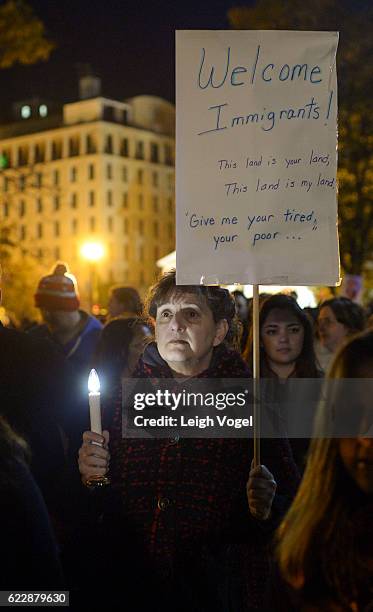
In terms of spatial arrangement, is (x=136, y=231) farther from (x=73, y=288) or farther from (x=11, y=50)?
(x=73, y=288)

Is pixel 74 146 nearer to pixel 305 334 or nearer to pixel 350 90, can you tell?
pixel 350 90

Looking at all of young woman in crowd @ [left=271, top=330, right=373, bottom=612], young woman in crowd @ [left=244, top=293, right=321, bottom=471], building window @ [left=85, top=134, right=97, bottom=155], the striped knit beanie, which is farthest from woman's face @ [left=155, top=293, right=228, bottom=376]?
building window @ [left=85, top=134, right=97, bottom=155]

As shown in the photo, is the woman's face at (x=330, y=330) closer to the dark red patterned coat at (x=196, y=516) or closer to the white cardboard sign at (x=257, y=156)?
the white cardboard sign at (x=257, y=156)

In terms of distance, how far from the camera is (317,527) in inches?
89.7

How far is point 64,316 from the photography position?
780 centimetres

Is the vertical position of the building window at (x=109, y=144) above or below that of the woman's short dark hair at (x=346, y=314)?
→ above

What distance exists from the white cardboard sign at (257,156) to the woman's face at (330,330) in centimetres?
313

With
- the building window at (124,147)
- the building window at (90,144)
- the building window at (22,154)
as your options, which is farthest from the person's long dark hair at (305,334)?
the building window at (124,147)

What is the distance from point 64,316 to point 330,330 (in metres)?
1.95

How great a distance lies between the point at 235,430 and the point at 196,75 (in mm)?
1349

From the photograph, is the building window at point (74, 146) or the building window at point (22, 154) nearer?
the building window at point (22, 154)

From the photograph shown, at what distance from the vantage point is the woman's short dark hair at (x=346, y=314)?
716 cm

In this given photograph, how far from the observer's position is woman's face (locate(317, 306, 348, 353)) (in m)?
7.15

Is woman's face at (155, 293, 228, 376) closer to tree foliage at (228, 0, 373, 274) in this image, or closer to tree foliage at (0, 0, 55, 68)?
tree foliage at (0, 0, 55, 68)
